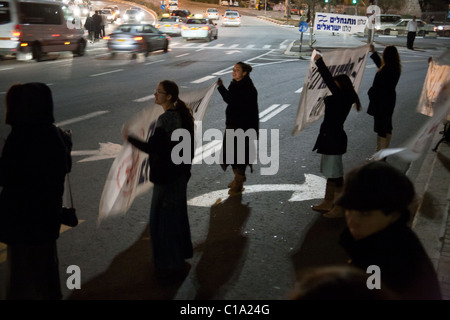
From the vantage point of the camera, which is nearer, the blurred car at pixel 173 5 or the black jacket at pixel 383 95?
the black jacket at pixel 383 95

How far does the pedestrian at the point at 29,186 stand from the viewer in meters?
3.26

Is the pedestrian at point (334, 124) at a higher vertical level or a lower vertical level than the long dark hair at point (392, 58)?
lower

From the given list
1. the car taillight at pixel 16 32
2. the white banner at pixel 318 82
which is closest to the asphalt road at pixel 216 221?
the white banner at pixel 318 82

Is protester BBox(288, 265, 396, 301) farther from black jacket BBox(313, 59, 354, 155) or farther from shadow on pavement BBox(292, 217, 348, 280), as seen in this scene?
black jacket BBox(313, 59, 354, 155)

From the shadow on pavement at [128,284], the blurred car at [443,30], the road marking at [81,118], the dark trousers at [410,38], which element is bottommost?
the blurred car at [443,30]

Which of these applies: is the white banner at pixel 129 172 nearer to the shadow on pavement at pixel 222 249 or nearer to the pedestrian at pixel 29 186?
the pedestrian at pixel 29 186

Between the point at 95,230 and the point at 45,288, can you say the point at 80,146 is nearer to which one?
the point at 95,230

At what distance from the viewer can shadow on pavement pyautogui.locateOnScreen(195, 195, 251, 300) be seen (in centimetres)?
451

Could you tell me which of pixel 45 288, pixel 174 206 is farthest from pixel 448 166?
pixel 45 288

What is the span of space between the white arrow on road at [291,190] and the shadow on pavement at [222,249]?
0.19 m

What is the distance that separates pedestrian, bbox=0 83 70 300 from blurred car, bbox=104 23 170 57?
906 inches

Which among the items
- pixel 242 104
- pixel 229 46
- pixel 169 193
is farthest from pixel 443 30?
pixel 169 193

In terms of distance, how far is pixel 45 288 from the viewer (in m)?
3.46

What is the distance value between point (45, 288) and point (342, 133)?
3.94 metres
